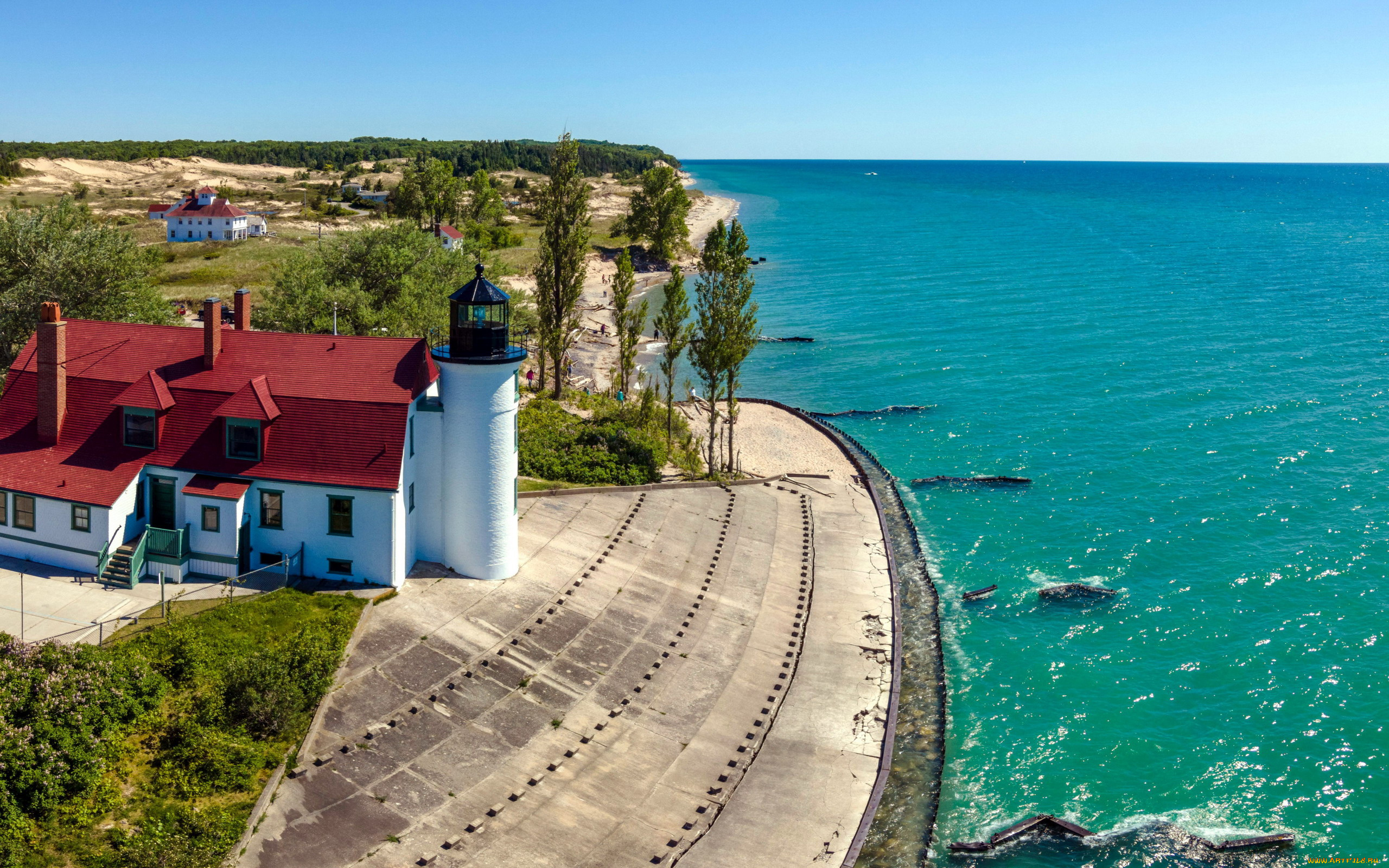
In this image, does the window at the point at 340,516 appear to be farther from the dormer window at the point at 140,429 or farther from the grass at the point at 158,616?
the dormer window at the point at 140,429

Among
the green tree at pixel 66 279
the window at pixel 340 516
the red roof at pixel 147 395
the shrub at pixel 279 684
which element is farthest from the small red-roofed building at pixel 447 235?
the shrub at pixel 279 684

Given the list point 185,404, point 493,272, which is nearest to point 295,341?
point 185,404

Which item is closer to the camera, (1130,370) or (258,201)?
(1130,370)

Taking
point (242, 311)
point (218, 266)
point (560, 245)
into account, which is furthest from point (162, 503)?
point (218, 266)

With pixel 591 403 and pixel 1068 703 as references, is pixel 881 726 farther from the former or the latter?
pixel 591 403

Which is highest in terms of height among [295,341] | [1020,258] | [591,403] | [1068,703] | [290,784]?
[1020,258]

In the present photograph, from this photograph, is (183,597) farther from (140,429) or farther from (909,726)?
(909,726)
